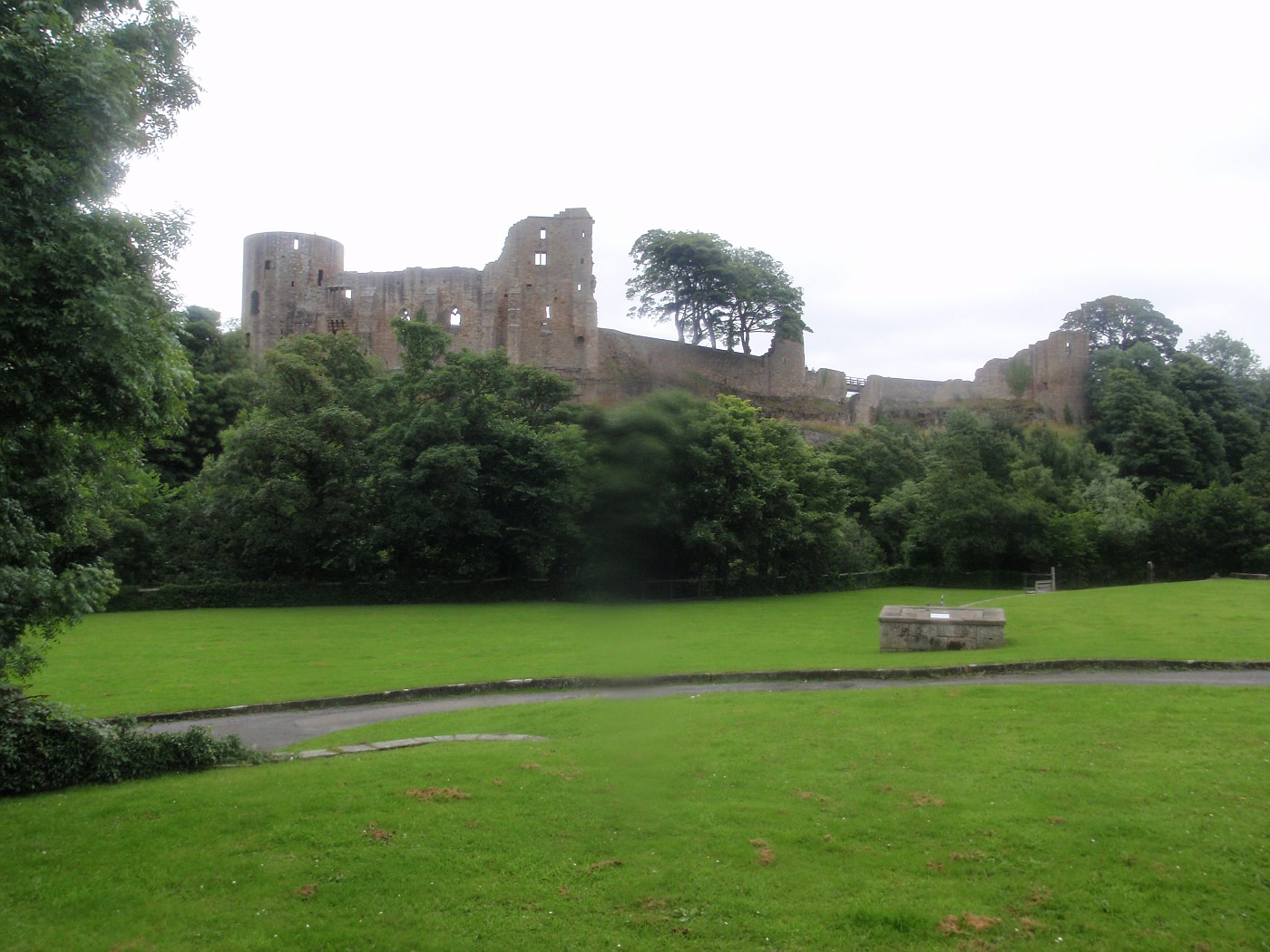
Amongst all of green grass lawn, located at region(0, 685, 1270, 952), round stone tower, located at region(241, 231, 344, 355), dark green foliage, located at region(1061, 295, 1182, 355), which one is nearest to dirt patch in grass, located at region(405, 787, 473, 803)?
green grass lawn, located at region(0, 685, 1270, 952)

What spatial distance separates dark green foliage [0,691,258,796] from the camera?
945cm

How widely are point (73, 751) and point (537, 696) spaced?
7.57 meters

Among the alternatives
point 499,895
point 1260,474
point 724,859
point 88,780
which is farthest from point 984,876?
point 1260,474

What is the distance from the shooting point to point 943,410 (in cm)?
7300

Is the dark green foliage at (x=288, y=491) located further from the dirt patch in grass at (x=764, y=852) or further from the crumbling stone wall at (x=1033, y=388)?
the crumbling stone wall at (x=1033, y=388)

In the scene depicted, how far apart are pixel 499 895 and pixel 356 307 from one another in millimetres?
60506

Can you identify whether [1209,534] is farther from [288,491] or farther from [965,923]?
[965,923]

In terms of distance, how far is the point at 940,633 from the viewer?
782 inches

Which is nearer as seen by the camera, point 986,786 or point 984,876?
point 984,876

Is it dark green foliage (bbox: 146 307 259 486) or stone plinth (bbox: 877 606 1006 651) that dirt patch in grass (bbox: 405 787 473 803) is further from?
dark green foliage (bbox: 146 307 259 486)

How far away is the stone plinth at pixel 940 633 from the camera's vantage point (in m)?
19.8

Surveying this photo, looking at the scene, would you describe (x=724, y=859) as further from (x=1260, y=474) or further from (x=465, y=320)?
(x=465, y=320)

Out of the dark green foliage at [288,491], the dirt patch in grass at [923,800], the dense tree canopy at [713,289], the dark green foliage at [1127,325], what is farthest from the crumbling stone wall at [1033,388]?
the dirt patch in grass at [923,800]

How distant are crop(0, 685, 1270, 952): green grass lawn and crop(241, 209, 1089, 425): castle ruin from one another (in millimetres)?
30717
